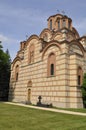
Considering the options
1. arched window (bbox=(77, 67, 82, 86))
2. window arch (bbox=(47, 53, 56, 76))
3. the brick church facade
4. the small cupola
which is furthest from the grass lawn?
the small cupola

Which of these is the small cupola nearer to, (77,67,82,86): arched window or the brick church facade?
the brick church facade

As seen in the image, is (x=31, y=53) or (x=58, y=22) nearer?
(x=31, y=53)

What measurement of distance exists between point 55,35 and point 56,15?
21.2 ft

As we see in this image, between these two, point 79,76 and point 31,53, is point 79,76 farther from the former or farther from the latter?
point 31,53

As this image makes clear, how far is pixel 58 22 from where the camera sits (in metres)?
30.8

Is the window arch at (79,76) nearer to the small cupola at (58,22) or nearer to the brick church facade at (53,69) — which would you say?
the brick church facade at (53,69)

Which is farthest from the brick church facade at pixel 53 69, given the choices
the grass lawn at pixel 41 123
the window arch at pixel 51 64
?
the grass lawn at pixel 41 123

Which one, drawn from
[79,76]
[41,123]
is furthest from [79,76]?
[41,123]

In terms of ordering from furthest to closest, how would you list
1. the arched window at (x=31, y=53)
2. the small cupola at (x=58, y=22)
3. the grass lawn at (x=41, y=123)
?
the small cupola at (x=58, y=22) → the arched window at (x=31, y=53) → the grass lawn at (x=41, y=123)

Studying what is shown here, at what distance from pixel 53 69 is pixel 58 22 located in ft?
36.7

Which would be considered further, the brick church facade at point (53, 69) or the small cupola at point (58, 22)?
the small cupola at point (58, 22)

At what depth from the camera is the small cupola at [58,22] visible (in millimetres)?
30009

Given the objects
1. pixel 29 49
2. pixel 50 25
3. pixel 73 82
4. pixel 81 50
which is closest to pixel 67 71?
pixel 73 82

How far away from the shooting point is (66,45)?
22.1m
